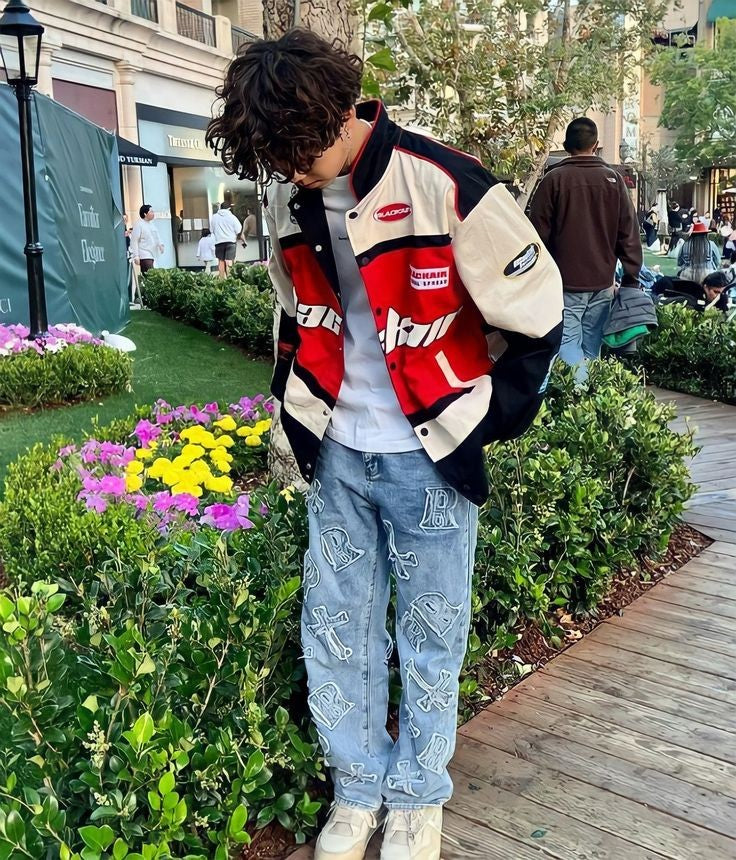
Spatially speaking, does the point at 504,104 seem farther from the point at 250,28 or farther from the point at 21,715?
the point at 250,28

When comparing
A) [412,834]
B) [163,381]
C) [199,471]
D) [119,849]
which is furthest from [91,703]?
[163,381]

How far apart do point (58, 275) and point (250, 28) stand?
23784 millimetres

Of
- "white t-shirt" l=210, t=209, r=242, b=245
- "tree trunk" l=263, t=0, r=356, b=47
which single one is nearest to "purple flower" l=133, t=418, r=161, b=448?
"tree trunk" l=263, t=0, r=356, b=47

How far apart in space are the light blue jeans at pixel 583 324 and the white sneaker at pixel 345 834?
159 inches

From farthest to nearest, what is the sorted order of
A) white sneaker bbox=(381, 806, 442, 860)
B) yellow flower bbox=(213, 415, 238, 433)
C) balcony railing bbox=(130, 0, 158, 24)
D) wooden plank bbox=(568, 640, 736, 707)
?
balcony railing bbox=(130, 0, 158, 24)
yellow flower bbox=(213, 415, 238, 433)
wooden plank bbox=(568, 640, 736, 707)
white sneaker bbox=(381, 806, 442, 860)

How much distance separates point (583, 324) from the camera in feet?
20.1

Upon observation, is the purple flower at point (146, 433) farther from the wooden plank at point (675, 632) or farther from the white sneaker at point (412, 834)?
the white sneaker at point (412, 834)

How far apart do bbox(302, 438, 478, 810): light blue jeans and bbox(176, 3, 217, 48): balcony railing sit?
87.7 feet

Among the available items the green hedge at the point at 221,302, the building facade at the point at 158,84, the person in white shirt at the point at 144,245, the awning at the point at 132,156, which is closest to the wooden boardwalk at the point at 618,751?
the green hedge at the point at 221,302

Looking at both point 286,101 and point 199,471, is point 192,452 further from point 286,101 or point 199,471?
point 286,101

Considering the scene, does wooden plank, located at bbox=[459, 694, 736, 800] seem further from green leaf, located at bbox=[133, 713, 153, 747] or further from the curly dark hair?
the curly dark hair

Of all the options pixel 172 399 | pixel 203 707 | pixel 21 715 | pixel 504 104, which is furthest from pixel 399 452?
pixel 504 104

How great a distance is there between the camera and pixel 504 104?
8.23m

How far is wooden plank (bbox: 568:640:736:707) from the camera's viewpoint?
121 inches
